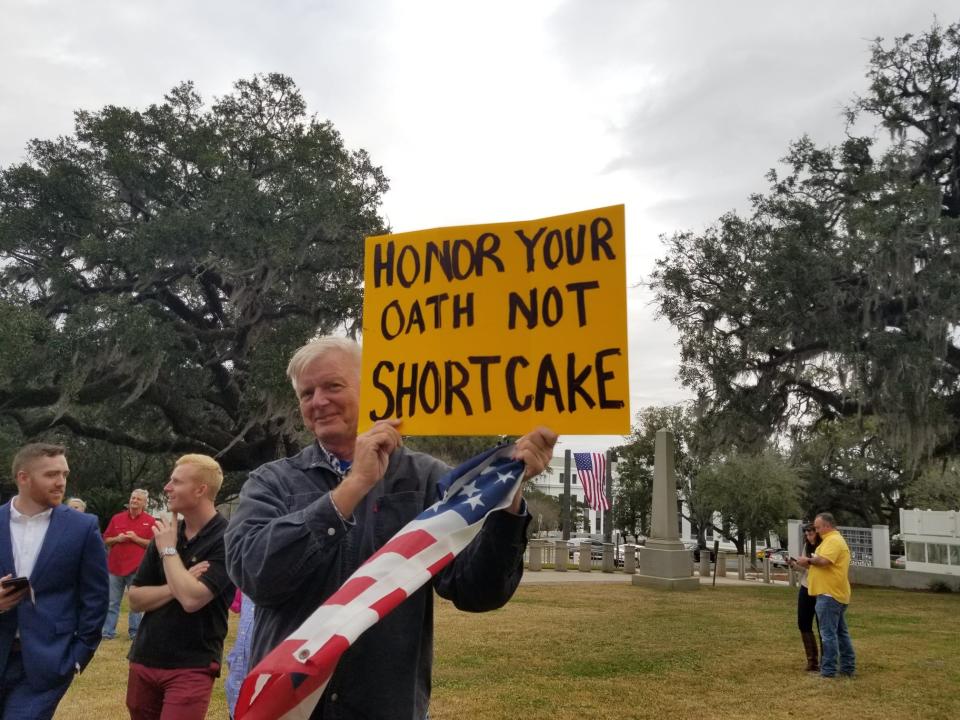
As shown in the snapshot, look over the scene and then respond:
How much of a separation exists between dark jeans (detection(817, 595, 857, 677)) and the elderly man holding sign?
6.55 metres

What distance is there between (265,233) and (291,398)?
14.4 feet

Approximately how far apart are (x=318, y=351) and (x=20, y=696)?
2.34 m

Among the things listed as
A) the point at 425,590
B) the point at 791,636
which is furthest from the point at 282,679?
the point at 791,636

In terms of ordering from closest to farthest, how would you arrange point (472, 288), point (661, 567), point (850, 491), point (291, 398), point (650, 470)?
point (472, 288), point (661, 567), point (291, 398), point (850, 491), point (650, 470)

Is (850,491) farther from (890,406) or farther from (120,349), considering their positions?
(120,349)

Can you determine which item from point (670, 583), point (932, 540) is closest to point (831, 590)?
point (670, 583)

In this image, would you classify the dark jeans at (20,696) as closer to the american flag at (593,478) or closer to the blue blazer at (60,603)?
the blue blazer at (60,603)

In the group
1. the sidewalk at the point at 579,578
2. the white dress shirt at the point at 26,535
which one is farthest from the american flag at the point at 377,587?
the sidewalk at the point at 579,578

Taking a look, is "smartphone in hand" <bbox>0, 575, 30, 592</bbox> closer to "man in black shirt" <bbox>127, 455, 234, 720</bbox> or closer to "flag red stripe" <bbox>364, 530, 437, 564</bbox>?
"man in black shirt" <bbox>127, 455, 234, 720</bbox>

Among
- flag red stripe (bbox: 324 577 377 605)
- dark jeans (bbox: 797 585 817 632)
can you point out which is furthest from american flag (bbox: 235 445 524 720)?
dark jeans (bbox: 797 585 817 632)

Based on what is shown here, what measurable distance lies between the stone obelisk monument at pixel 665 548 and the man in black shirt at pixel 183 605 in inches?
567

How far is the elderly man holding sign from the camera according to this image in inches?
69.4

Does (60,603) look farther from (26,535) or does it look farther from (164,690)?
(164,690)

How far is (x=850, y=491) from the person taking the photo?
33.9 m
